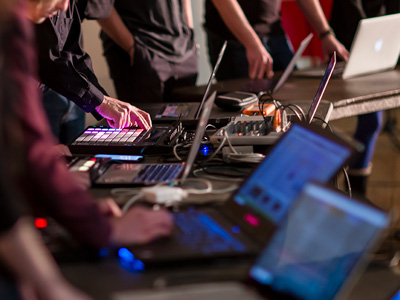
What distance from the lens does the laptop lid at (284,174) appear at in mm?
1028

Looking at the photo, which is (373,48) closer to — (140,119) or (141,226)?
(140,119)

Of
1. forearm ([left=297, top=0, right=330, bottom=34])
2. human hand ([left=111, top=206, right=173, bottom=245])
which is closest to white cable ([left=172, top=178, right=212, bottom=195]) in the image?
human hand ([left=111, top=206, right=173, bottom=245])

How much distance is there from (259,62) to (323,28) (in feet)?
1.91

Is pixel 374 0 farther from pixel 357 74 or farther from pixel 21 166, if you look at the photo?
pixel 21 166

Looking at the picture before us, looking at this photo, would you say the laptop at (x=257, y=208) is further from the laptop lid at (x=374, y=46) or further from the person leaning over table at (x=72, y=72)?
the laptop lid at (x=374, y=46)

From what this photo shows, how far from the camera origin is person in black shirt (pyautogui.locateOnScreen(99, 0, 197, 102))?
263cm

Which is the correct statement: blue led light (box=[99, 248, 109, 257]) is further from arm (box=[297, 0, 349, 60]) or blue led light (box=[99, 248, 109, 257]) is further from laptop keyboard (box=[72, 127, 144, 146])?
arm (box=[297, 0, 349, 60])

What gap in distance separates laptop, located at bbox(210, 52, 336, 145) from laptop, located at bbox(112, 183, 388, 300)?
2.30 feet

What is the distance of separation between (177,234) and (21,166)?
1.17 ft

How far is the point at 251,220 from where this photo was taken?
1112 mm

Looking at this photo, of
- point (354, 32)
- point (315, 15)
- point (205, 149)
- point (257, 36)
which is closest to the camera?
point (205, 149)

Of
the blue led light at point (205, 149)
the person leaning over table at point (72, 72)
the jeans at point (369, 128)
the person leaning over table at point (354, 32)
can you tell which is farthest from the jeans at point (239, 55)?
the blue led light at point (205, 149)

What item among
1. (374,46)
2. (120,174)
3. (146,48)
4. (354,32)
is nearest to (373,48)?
(374,46)

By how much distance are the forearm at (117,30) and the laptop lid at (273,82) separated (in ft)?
1.93
